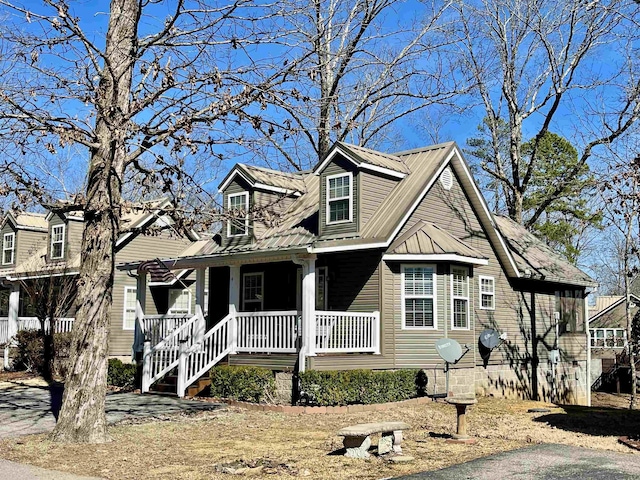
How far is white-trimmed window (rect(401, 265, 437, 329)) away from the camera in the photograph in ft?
55.9

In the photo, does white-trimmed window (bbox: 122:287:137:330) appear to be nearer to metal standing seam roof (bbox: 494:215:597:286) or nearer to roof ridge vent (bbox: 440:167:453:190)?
roof ridge vent (bbox: 440:167:453:190)

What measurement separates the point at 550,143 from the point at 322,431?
31655 millimetres

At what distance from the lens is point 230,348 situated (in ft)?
55.9

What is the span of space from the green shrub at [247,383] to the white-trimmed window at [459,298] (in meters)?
4.89

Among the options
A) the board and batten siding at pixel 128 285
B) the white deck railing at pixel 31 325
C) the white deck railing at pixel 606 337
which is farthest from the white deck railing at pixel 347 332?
the white deck railing at pixel 606 337

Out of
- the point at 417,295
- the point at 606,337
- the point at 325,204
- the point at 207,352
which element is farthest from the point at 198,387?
the point at 606,337

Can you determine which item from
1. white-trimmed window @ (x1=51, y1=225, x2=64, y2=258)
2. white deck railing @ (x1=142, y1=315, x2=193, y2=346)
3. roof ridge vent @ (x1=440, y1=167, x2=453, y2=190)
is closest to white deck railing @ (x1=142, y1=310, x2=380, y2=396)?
white deck railing @ (x1=142, y1=315, x2=193, y2=346)

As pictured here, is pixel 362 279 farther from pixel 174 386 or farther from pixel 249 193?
pixel 174 386

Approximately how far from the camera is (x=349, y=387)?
14.9 m

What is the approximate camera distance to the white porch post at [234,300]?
56.3ft

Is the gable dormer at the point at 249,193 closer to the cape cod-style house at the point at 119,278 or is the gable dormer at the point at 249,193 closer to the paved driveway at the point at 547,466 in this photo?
the cape cod-style house at the point at 119,278

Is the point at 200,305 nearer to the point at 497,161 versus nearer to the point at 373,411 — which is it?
the point at 373,411

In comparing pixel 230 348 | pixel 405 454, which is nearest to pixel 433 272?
pixel 230 348

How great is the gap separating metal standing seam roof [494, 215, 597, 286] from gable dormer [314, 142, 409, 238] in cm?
568
